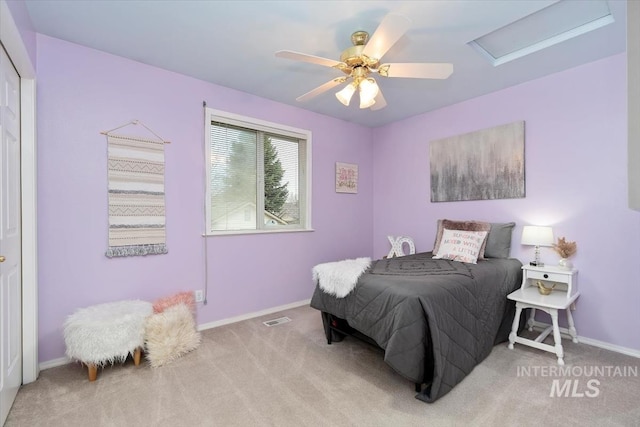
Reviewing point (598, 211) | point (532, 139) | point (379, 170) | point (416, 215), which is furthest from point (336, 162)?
point (598, 211)

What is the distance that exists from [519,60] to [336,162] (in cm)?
221

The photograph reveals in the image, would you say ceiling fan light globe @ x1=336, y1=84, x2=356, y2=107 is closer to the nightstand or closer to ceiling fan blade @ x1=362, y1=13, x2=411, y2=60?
ceiling fan blade @ x1=362, y1=13, x2=411, y2=60

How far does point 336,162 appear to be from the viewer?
4.05 meters

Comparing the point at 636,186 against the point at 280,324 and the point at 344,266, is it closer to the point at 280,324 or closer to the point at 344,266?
the point at 344,266

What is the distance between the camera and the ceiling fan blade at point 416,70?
1897 mm

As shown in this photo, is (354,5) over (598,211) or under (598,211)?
over

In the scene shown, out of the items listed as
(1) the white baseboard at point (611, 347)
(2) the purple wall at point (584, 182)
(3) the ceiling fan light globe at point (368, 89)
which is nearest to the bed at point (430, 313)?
(2) the purple wall at point (584, 182)

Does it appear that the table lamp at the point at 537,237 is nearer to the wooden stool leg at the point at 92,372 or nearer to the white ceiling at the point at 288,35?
the white ceiling at the point at 288,35

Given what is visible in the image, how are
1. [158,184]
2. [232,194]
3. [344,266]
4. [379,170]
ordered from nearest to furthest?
[344,266] → [158,184] → [232,194] → [379,170]

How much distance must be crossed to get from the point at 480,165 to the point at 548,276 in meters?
1.33

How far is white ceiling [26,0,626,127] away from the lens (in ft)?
6.17

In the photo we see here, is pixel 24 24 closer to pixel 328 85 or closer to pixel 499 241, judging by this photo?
pixel 328 85

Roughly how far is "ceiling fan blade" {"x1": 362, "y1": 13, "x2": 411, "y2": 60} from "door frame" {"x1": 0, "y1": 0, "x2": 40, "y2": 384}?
7.30ft

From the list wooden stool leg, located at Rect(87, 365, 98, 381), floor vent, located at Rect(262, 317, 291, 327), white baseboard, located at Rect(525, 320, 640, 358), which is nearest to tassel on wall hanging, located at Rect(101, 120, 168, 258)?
wooden stool leg, located at Rect(87, 365, 98, 381)
